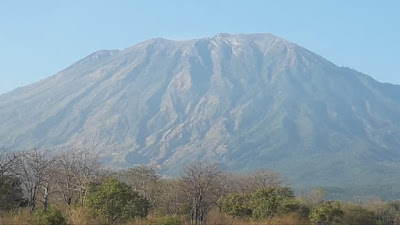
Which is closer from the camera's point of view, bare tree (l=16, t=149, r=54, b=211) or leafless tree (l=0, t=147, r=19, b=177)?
leafless tree (l=0, t=147, r=19, b=177)

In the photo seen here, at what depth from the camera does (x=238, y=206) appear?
27703mm

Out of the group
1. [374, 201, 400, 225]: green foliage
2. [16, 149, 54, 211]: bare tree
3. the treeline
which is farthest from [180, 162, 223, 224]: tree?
[374, 201, 400, 225]: green foliage

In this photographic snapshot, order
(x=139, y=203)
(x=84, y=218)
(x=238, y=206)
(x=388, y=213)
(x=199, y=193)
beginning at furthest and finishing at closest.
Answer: (x=388, y=213) < (x=199, y=193) < (x=238, y=206) < (x=139, y=203) < (x=84, y=218)

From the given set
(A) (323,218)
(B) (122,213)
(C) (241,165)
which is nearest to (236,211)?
(A) (323,218)

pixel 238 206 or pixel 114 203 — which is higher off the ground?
pixel 114 203

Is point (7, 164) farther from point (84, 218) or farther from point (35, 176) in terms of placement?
point (35, 176)

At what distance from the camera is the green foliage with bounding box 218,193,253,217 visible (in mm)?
27344

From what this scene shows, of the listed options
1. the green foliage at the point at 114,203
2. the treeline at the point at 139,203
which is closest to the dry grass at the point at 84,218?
the treeline at the point at 139,203

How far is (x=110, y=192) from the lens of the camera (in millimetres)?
21016

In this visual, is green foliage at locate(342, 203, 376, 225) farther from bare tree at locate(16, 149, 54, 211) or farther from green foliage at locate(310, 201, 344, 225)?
bare tree at locate(16, 149, 54, 211)

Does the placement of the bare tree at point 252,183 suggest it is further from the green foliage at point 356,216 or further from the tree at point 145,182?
the green foliage at point 356,216

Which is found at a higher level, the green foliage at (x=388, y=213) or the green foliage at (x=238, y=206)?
the green foliage at (x=238, y=206)

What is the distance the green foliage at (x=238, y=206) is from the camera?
89.7ft

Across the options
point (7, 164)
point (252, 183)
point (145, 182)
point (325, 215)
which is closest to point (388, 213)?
point (252, 183)
